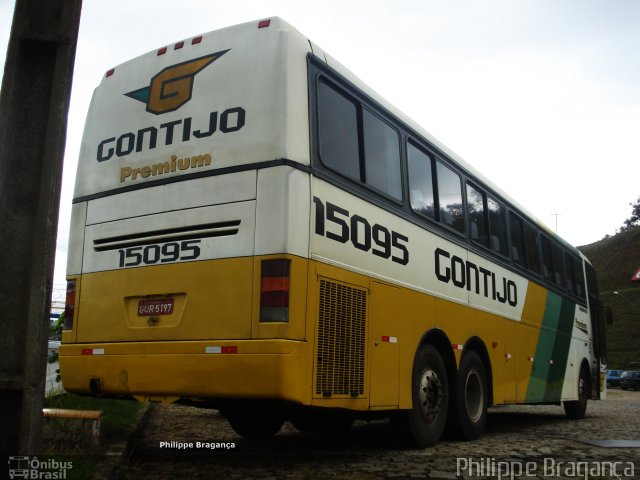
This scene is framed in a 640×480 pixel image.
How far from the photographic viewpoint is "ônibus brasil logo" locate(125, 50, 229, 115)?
5984 mm

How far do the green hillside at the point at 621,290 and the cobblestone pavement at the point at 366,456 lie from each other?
52.8 m

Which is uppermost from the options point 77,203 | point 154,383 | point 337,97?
point 337,97

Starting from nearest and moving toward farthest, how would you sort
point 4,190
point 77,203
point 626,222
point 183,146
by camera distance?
point 4,190 < point 183,146 < point 77,203 < point 626,222

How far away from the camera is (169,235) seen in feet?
18.6

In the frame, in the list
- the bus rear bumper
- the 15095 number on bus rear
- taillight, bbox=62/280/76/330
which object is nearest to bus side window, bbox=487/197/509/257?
the 15095 number on bus rear

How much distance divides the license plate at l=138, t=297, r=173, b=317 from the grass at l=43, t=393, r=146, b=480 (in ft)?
3.78

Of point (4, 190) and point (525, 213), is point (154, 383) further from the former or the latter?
point (525, 213)

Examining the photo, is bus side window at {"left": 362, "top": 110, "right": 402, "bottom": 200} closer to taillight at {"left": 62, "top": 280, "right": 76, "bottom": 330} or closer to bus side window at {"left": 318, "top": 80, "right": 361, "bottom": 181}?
bus side window at {"left": 318, "top": 80, "right": 361, "bottom": 181}

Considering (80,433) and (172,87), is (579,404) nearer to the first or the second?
(80,433)

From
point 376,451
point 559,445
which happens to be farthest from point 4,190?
point 559,445

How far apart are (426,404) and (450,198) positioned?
2.53 meters

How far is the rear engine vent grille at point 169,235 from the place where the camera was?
17.6 feet

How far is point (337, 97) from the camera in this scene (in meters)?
5.99

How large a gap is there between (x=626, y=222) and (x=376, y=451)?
127m
